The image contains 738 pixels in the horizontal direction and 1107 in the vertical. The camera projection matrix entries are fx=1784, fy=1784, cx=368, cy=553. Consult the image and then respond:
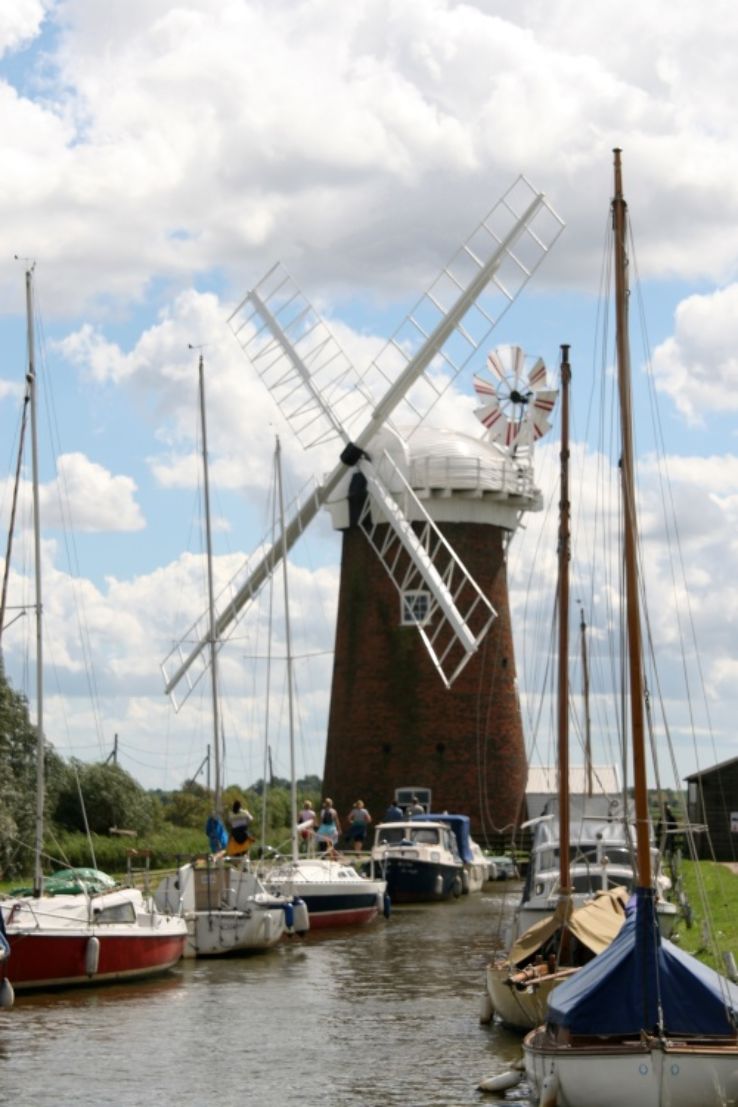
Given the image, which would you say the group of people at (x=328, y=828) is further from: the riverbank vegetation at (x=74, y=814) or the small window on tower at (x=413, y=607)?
the small window on tower at (x=413, y=607)

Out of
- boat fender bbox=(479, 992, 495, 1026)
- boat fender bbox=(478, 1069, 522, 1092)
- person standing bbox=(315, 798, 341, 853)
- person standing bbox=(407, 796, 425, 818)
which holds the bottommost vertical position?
boat fender bbox=(478, 1069, 522, 1092)

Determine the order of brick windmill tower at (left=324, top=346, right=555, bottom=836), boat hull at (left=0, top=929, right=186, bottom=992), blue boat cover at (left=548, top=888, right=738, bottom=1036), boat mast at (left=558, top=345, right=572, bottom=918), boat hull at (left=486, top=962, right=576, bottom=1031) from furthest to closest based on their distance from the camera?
brick windmill tower at (left=324, top=346, right=555, bottom=836) < boat hull at (left=0, top=929, right=186, bottom=992) < boat mast at (left=558, top=345, right=572, bottom=918) < boat hull at (left=486, top=962, right=576, bottom=1031) < blue boat cover at (left=548, top=888, right=738, bottom=1036)

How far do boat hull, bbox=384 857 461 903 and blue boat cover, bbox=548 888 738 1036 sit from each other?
26.6 m

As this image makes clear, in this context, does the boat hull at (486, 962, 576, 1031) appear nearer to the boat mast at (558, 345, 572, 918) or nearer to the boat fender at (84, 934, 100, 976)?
the boat mast at (558, 345, 572, 918)

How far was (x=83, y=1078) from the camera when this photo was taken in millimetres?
19828

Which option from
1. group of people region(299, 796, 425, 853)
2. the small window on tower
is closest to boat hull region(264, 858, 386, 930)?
group of people region(299, 796, 425, 853)

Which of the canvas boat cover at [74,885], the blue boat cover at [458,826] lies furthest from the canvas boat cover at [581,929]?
the blue boat cover at [458,826]

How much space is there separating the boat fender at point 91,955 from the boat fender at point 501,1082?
9017 millimetres

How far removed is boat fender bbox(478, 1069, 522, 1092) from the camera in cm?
1878

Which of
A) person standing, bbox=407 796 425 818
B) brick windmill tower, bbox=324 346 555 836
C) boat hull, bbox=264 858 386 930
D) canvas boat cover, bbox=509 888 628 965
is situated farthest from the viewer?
brick windmill tower, bbox=324 346 555 836

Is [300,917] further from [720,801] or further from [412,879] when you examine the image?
[720,801]

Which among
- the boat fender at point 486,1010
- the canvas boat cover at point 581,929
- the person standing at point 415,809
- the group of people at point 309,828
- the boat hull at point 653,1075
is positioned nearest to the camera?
the boat hull at point 653,1075

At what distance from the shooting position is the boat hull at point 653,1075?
15.6 m

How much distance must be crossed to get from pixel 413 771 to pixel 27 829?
13108 mm
